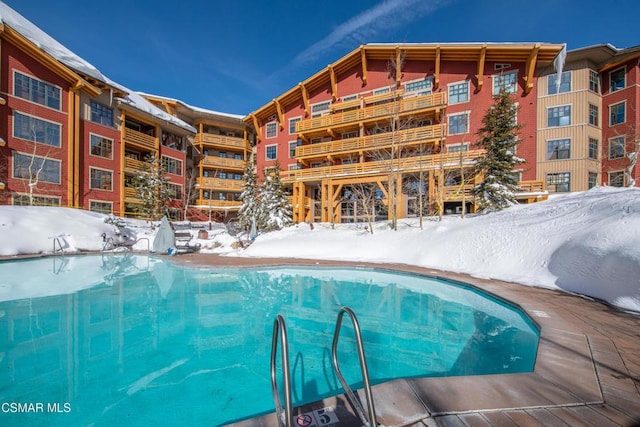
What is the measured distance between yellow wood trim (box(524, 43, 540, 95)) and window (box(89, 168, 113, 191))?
34916 mm

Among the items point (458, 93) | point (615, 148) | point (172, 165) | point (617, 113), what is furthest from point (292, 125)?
point (615, 148)

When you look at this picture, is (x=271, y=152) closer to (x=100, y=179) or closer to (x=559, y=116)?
(x=100, y=179)

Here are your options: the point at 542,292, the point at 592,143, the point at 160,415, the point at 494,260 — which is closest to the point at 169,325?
the point at 160,415

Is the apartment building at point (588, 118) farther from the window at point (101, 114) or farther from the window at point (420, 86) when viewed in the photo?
the window at point (101, 114)

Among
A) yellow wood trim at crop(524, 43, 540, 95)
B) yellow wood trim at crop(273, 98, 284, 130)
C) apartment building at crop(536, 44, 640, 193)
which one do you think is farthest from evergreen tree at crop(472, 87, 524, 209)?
yellow wood trim at crop(273, 98, 284, 130)

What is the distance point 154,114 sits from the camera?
85.0 feet

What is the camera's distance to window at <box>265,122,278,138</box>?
30.1 metres

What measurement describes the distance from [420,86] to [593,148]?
1370cm

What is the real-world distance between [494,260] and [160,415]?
10.0 m

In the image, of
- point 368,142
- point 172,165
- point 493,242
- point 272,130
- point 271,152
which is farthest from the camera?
point 272,130

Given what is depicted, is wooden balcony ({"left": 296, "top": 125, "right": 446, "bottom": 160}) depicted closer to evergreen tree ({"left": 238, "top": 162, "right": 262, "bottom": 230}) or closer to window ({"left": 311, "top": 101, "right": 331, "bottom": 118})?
window ({"left": 311, "top": 101, "right": 331, "bottom": 118})

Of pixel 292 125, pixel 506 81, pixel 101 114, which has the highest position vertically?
pixel 506 81

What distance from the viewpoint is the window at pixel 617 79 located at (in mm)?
19594

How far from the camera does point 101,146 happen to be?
22.5 metres
